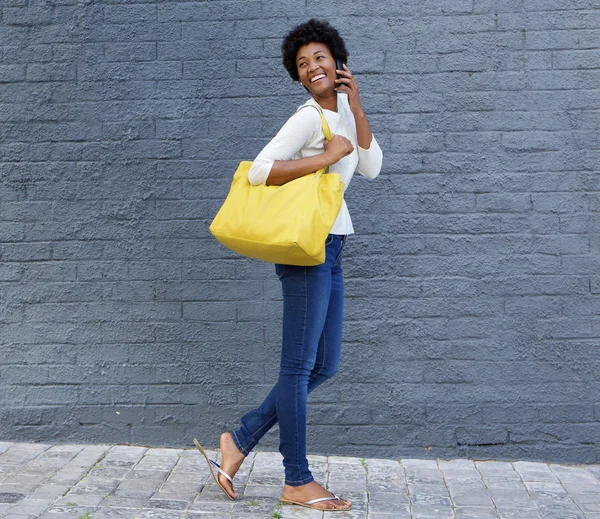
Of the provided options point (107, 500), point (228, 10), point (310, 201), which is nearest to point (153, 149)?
point (228, 10)

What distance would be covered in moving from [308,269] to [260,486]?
115 cm

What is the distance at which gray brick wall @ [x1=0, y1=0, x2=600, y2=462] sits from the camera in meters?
4.24

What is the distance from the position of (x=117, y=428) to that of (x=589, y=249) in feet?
8.84

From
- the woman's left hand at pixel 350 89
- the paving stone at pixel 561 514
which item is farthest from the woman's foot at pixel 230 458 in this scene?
the woman's left hand at pixel 350 89

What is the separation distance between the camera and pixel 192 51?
4.34m

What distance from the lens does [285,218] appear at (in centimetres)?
312

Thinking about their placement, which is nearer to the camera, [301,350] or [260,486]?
[301,350]

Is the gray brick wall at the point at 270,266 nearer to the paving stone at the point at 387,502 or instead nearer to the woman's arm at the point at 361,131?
the paving stone at the point at 387,502

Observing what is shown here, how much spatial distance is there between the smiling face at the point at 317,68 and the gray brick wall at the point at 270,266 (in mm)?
892

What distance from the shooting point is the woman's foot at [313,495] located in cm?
344

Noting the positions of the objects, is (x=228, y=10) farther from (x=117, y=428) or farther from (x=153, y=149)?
(x=117, y=428)

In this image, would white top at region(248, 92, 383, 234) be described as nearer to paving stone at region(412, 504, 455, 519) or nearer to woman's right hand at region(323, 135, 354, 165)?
woman's right hand at region(323, 135, 354, 165)

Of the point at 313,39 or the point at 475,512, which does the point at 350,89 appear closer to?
the point at 313,39

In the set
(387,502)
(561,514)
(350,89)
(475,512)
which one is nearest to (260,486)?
(387,502)
